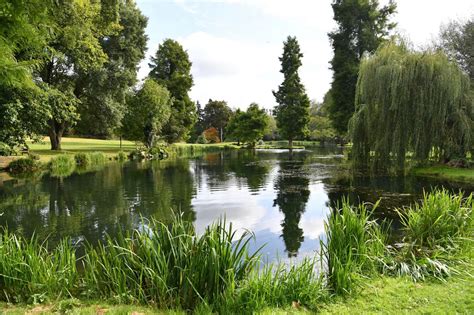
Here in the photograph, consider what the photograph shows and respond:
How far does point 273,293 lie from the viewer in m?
3.41

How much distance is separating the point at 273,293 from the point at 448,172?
1433cm

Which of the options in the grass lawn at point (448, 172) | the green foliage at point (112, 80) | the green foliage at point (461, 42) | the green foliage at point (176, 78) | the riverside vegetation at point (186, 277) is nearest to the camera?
the riverside vegetation at point (186, 277)

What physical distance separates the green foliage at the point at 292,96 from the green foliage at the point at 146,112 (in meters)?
20.5

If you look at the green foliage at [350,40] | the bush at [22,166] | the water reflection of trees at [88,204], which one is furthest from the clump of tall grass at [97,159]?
the green foliage at [350,40]

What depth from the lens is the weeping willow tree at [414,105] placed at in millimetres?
13680

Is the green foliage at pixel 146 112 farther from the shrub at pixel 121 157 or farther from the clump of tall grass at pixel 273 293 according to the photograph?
the clump of tall grass at pixel 273 293

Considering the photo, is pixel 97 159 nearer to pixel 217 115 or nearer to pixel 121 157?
pixel 121 157

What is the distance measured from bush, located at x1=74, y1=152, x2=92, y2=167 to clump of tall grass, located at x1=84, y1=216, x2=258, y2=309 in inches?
858

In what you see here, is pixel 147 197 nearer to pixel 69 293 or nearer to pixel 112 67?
pixel 69 293

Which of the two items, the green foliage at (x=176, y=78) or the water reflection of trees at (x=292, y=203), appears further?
the green foliage at (x=176, y=78)

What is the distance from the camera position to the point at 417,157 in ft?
47.3

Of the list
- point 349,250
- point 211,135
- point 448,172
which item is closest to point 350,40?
point 448,172

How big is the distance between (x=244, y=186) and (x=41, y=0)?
1178cm

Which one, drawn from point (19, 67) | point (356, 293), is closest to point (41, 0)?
point (19, 67)
